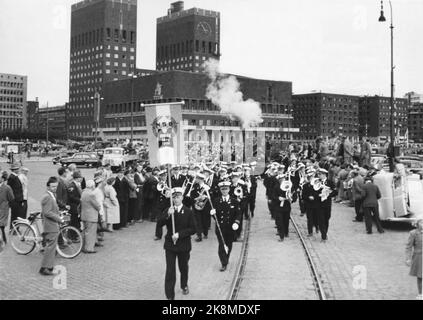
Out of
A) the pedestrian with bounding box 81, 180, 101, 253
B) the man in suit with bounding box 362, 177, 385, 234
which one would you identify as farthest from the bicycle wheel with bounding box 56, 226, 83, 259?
the man in suit with bounding box 362, 177, 385, 234

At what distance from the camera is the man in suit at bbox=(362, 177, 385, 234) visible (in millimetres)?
15438

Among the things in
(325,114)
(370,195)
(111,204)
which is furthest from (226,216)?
(325,114)

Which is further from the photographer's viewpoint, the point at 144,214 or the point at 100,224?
the point at 144,214

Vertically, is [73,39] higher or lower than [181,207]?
higher

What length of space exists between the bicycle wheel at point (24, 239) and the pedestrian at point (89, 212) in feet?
3.74

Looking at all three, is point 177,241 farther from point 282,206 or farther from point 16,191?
point 16,191

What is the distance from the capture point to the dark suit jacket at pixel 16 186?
45.1 ft

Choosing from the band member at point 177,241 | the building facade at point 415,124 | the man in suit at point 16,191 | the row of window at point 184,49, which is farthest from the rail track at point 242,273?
the building facade at point 415,124

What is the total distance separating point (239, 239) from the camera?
1427cm

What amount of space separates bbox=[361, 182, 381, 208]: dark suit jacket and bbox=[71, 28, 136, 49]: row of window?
455 feet
